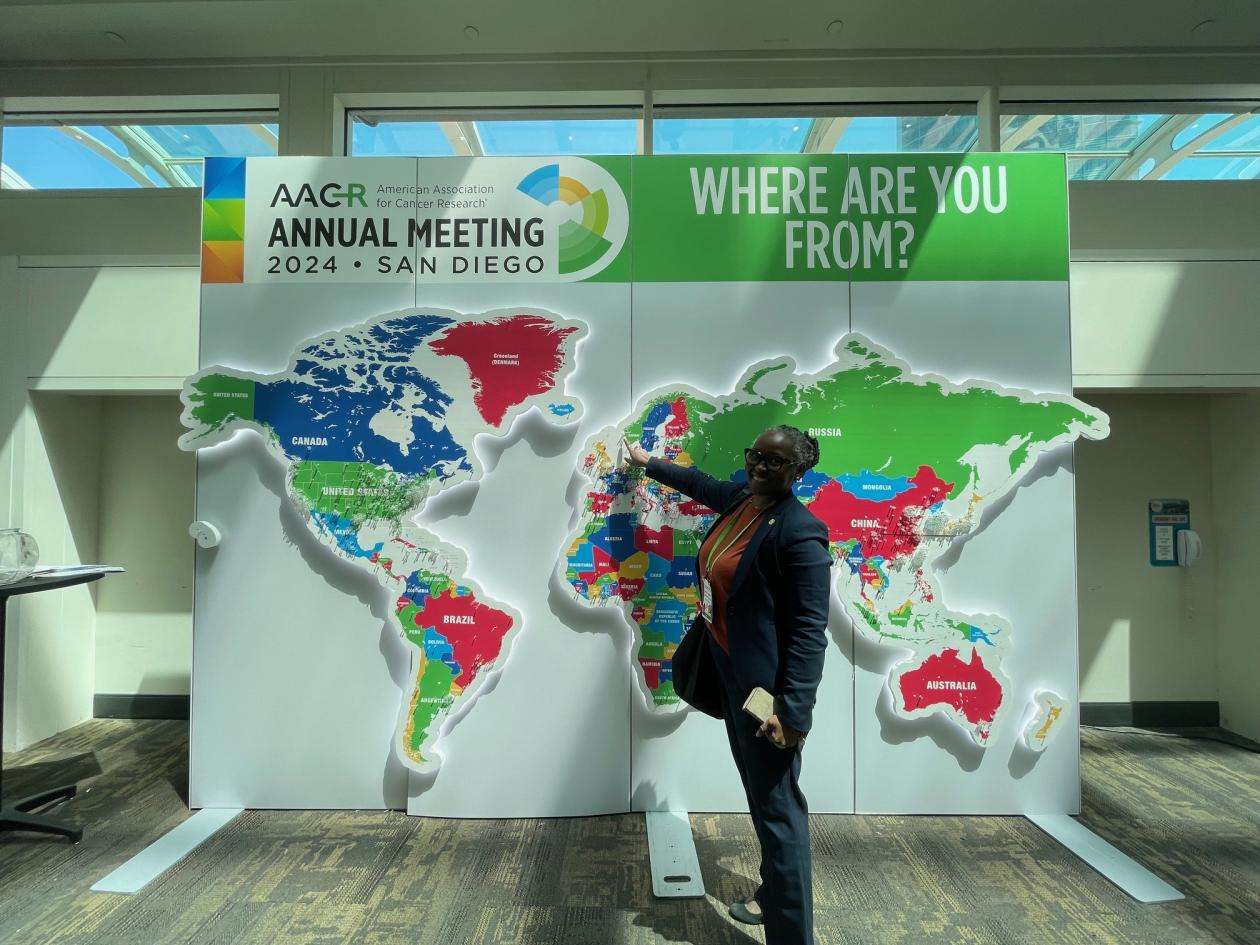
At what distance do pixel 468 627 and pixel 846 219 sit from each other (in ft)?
8.53

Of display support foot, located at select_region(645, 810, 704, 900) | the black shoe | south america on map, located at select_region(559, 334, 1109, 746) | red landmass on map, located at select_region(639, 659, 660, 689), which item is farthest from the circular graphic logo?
the black shoe

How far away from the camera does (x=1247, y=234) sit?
175 inches

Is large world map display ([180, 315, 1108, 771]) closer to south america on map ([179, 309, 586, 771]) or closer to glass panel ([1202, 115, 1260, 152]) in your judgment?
south america on map ([179, 309, 586, 771])

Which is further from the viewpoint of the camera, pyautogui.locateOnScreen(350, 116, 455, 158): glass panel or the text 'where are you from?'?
pyautogui.locateOnScreen(350, 116, 455, 158): glass panel

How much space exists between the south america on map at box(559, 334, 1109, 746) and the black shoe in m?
0.90

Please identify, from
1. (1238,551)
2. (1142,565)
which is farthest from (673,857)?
(1238,551)

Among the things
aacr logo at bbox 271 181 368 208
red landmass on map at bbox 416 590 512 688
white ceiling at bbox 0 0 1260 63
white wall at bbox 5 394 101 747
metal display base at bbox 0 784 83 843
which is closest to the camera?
metal display base at bbox 0 784 83 843

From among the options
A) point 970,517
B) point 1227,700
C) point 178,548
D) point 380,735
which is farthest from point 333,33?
point 1227,700

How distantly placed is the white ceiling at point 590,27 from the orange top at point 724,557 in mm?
3294

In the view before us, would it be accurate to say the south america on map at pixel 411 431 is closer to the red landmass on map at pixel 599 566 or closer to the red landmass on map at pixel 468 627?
the red landmass on map at pixel 468 627

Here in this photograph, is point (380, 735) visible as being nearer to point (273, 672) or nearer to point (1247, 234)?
point (273, 672)

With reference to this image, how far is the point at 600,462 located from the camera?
3322mm

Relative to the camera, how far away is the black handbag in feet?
8.19

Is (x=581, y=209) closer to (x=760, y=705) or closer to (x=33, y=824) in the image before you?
(x=760, y=705)
